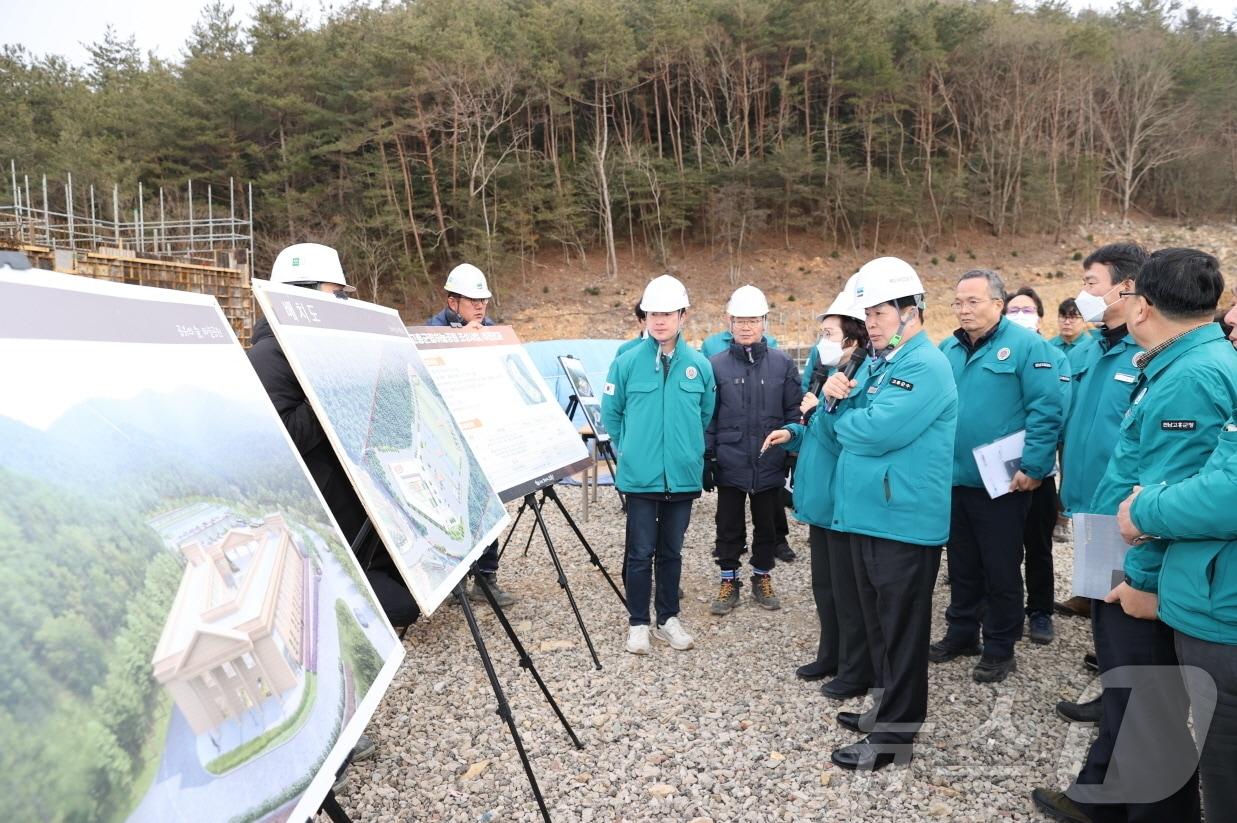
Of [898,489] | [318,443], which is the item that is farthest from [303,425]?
[898,489]

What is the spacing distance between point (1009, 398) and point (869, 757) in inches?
73.1

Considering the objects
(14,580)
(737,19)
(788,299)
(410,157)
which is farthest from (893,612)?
(737,19)

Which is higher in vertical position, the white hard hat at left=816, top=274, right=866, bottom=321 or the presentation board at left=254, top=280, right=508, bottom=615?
the white hard hat at left=816, top=274, right=866, bottom=321

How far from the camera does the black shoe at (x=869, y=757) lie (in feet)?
9.70

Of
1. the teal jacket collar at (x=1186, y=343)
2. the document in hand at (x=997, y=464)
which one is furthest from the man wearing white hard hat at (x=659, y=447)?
the teal jacket collar at (x=1186, y=343)

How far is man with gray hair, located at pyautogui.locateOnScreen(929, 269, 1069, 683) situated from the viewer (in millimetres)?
3600

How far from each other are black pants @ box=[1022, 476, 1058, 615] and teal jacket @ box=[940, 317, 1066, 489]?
0.83 metres

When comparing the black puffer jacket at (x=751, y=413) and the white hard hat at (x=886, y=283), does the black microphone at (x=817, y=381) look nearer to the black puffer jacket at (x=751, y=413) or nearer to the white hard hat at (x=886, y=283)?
the black puffer jacket at (x=751, y=413)

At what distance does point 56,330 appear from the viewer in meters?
1.12

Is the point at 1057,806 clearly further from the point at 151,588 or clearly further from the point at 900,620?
the point at 151,588

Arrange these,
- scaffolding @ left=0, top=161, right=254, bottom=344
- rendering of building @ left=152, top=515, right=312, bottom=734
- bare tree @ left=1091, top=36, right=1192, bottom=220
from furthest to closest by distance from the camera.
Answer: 1. bare tree @ left=1091, top=36, right=1192, bottom=220
2. scaffolding @ left=0, top=161, right=254, bottom=344
3. rendering of building @ left=152, top=515, right=312, bottom=734

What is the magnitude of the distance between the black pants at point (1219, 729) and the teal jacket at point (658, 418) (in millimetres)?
2425

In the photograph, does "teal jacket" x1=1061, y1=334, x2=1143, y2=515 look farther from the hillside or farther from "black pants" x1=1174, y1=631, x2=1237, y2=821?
the hillside

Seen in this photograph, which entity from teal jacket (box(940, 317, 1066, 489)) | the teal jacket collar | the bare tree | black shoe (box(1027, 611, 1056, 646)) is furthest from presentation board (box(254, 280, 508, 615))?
the bare tree
